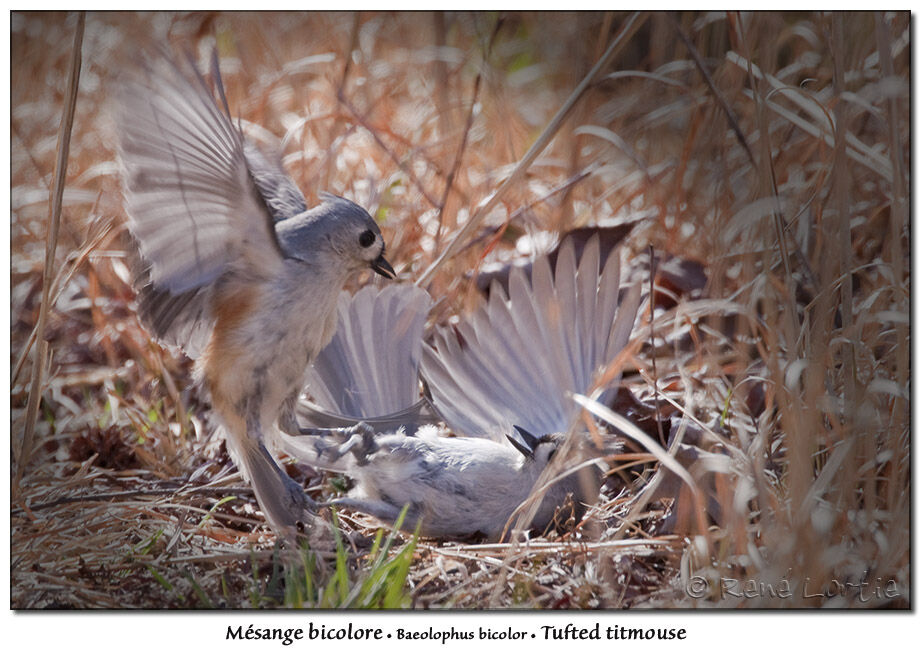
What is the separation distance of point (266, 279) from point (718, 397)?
80 cm

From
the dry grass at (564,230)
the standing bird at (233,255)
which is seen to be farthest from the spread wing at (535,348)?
the standing bird at (233,255)

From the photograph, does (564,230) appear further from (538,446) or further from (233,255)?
(233,255)

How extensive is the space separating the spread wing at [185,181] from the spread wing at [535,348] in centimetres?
38

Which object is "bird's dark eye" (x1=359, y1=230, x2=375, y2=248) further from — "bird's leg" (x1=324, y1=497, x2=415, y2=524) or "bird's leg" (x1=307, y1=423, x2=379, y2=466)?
"bird's leg" (x1=324, y1=497, x2=415, y2=524)

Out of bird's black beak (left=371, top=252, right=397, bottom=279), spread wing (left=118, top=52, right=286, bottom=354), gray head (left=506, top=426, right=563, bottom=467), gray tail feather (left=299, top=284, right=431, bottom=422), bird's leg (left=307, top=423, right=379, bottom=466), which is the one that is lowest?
gray head (left=506, top=426, right=563, bottom=467)

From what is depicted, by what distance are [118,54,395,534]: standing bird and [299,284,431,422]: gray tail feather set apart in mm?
114

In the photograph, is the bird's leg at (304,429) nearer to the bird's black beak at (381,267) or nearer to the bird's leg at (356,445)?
the bird's leg at (356,445)

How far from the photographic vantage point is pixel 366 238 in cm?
136

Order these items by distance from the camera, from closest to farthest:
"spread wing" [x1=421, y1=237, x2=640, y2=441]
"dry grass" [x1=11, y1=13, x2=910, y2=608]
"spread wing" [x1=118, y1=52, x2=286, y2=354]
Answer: "spread wing" [x1=118, y1=52, x2=286, y2=354], "dry grass" [x1=11, y1=13, x2=910, y2=608], "spread wing" [x1=421, y1=237, x2=640, y2=441]

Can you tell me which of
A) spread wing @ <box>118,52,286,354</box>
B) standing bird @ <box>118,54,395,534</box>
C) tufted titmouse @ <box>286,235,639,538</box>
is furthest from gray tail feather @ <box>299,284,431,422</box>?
spread wing @ <box>118,52,286,354</box>

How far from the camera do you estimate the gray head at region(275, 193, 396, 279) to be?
4.38 ft

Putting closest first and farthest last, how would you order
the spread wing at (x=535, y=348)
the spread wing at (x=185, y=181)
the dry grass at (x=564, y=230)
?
the spread wing at (x=185, y=181) → the dry grass at (x=564, y=230) → the spread wing at (x=535, y=348)

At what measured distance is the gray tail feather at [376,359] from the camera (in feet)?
5.00
